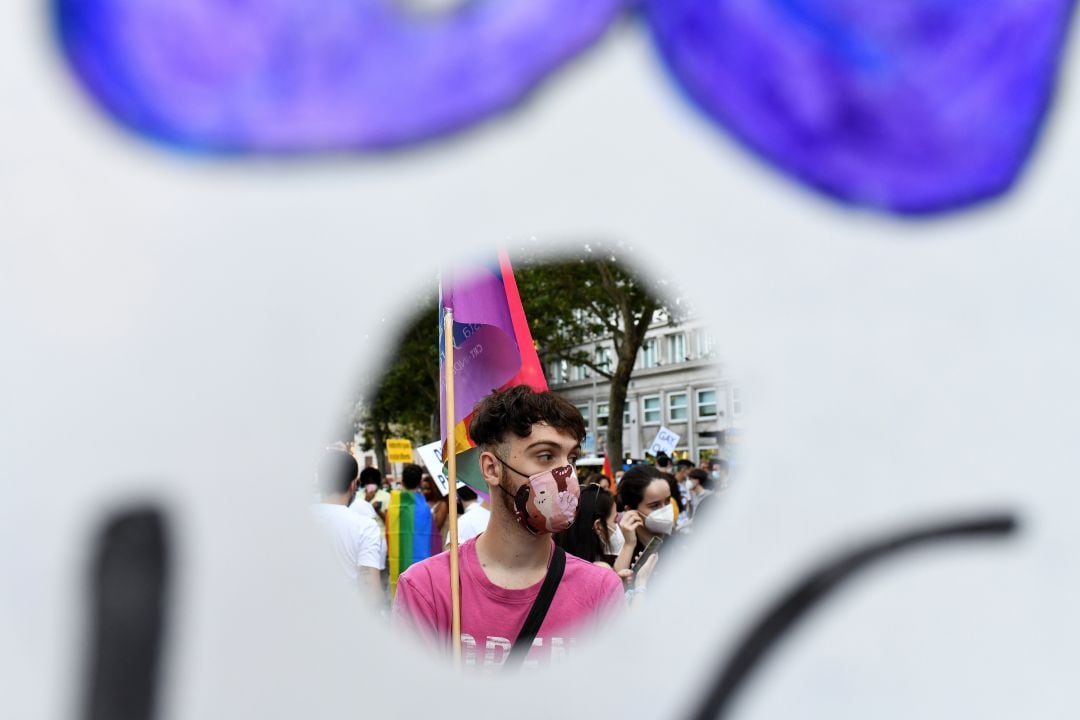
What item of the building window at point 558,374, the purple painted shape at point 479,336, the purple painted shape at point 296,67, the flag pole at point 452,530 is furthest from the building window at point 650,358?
the purple painted shape at point 296,67

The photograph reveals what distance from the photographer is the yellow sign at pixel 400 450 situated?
11.3 meters

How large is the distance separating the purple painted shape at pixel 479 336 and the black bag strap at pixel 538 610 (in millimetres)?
579

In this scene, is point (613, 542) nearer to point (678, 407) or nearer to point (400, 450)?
point (400, 450)

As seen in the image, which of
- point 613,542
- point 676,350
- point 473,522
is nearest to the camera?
point 473,522

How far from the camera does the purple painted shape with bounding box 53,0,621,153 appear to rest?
3.97ft

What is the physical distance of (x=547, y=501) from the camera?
7.80 feet

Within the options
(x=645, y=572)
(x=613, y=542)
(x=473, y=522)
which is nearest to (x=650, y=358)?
(x=613, y=542)

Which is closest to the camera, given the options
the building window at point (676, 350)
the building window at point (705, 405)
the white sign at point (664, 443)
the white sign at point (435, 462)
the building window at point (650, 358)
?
the white sign at point (435, 462)

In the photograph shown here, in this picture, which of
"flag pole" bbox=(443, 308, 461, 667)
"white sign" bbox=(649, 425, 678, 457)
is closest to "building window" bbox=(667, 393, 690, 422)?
"white sign" bbox=(649, 425, 678, 457)

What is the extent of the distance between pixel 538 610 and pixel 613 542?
348 centimetres

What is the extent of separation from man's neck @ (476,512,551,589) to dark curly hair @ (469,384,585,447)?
0.19 metres

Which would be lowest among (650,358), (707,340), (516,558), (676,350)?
(516,558)

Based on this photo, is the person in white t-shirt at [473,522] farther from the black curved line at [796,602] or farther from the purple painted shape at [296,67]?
the purple painted shape at [296,67]

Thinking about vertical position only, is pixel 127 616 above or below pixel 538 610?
above
